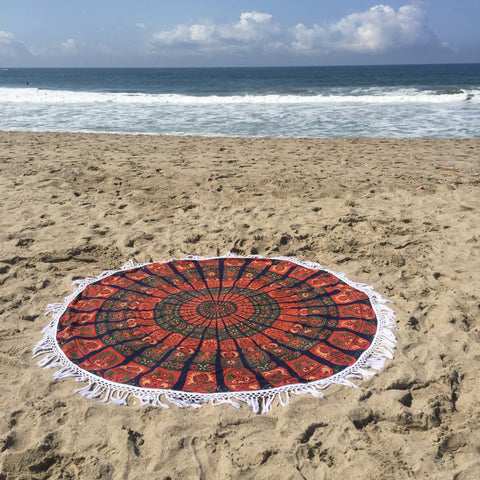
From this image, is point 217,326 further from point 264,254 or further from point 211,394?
point 264,254

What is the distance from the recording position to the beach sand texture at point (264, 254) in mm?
1831

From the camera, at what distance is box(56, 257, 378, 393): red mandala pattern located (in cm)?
227

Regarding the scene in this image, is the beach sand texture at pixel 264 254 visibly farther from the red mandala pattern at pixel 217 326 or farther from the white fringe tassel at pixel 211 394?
the red mandala pattern at pixel 217 326

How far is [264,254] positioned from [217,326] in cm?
115

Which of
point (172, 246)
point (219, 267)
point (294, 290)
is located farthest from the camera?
point (172, 246)

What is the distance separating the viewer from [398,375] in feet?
7.42

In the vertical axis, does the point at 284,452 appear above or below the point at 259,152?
below

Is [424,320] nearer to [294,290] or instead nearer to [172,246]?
[294,290]

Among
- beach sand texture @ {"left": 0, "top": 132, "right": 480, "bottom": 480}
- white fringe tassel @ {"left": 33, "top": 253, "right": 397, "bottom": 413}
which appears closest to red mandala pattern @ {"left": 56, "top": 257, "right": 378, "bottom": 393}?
white fringe tassel @ {"left": 33, "top": 253, "right": 397, "bottom": 413}

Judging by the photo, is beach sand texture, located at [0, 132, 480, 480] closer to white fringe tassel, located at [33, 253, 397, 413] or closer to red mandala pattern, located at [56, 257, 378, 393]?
white fringe tassel, located at [33, 253, 397, 413]

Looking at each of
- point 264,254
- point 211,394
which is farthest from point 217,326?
point 264,254

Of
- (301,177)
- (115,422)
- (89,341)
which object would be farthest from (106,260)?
(301,177)

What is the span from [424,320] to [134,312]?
1.85 metres

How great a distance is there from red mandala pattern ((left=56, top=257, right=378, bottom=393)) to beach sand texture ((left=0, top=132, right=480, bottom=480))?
0.62 ft
